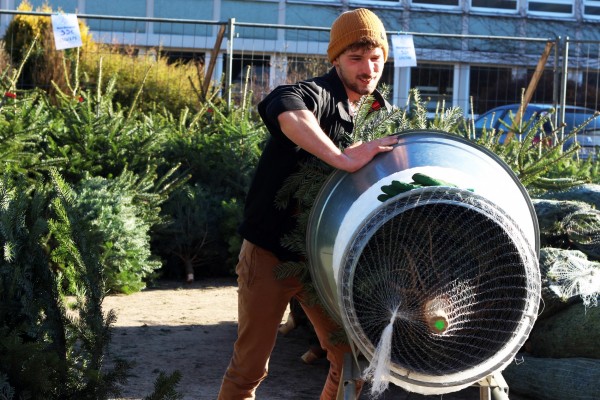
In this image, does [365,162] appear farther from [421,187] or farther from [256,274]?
[256,274]

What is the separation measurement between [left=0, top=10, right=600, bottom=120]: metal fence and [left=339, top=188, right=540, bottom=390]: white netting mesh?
3303 mm

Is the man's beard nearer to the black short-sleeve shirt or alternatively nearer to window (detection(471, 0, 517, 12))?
the black short-sleeve shirt

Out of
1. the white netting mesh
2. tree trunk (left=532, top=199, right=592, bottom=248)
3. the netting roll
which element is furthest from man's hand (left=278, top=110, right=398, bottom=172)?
tree trunk (left=532, top=199, right=592, bottom=248)

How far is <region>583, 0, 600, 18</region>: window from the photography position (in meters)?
30.6

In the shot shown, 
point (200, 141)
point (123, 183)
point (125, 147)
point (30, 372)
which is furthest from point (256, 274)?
point (200, 141)

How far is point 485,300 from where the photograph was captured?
99.4 inches

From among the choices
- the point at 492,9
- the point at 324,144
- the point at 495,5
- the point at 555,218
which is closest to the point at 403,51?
the point at 555,218

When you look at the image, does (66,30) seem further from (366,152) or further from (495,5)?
(495,5)

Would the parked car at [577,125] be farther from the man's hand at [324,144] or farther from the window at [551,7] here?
the window at [551,7]

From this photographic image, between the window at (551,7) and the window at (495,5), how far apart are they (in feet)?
1.72

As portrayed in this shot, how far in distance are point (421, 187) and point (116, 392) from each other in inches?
53.0

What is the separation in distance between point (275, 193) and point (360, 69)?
0.51 meters

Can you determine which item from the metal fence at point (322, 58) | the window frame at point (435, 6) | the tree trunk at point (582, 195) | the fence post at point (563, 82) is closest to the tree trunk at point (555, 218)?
the tree trunk at point (582, 195)

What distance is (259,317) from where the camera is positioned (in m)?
3.38
